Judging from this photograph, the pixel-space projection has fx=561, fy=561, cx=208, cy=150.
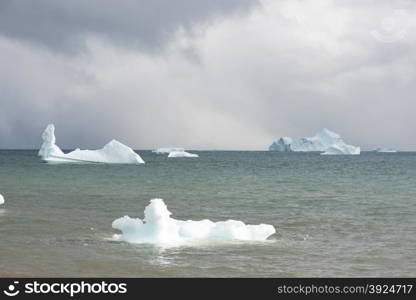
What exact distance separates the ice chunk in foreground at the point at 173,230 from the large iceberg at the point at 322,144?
108 metres

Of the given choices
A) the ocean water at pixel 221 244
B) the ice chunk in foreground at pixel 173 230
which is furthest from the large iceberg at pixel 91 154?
the ice chunk in foreground at pixel 173 230

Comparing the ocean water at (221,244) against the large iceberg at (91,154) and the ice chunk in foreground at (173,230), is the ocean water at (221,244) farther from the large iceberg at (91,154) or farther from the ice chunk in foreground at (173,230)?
the large iceberg at (91,154)

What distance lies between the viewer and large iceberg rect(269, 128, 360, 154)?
123625 mm

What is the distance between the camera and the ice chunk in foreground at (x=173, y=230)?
14562 mm

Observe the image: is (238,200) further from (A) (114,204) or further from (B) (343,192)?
(B) (343,192)

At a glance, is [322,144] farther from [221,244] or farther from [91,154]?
[221,244]

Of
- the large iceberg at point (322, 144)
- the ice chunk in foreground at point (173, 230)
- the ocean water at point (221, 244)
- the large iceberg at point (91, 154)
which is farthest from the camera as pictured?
the large iceberg at point (322, 144)

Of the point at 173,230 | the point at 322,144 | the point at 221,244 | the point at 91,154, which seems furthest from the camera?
the point at 322,144

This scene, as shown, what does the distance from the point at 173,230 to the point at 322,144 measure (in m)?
121

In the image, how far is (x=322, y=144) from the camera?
434ft

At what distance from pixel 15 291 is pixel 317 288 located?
4.54 meters

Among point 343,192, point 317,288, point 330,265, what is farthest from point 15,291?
point 343,192

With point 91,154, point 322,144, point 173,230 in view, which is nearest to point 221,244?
point 173,230

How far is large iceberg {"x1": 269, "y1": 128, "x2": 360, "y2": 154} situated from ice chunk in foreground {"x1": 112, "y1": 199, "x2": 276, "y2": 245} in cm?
10795
